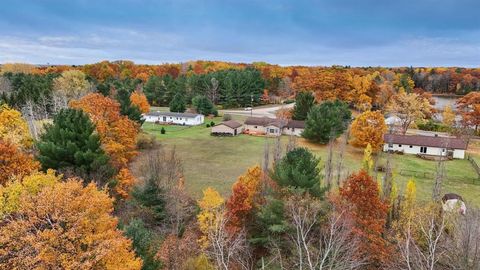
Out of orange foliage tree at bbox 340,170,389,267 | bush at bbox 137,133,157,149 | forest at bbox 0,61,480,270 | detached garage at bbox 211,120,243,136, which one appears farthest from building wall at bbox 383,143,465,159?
bush at bbox 137,133,157,149

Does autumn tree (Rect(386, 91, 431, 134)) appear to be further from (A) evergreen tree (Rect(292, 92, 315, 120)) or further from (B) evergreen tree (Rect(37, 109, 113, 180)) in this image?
(B) evergreen tree (Rect(37, 109, 113, 180))

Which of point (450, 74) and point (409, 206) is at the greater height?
point (450, 74)

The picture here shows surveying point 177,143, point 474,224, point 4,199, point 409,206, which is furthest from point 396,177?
point 4,199

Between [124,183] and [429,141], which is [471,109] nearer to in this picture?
[429,141]

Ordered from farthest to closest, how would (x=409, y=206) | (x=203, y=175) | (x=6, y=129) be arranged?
(x=203, y=175)
(x=6, y=129)
(x=409, y=206)

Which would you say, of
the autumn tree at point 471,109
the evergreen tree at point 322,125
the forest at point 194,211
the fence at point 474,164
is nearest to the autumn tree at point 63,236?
the forest at point 194,211

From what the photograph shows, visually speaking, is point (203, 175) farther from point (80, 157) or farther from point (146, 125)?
point (146, 125)

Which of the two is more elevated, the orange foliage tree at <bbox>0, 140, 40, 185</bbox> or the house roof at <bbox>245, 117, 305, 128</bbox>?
the orange foliage tree at <bbox>0, 140, 40, 185</bbox>
